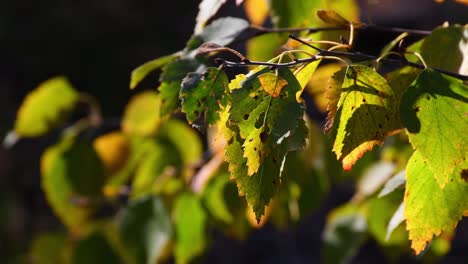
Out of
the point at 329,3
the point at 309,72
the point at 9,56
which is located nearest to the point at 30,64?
the point at 9,56

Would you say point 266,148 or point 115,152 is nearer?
point 266,148

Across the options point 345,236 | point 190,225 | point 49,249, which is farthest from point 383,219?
point 49,249

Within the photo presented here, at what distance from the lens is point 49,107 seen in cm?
130

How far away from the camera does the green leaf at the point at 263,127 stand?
57 cm

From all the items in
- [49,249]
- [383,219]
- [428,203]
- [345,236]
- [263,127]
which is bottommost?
[49,249]

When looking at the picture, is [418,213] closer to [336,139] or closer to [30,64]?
[336,139]

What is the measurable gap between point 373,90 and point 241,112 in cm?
10

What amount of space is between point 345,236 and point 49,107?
51cm

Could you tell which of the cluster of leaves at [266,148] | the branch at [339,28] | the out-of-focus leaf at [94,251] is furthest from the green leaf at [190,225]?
the branch at [339,28]

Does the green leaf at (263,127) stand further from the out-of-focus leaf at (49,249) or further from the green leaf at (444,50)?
the out-of-focus leaf at (49,249)

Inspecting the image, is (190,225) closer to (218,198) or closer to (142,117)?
(218,198)

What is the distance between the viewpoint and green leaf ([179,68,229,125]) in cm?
60

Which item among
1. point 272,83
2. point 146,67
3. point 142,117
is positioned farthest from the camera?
point 142,117

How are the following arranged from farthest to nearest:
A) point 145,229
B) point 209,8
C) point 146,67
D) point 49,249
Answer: point 49,249 < point 145,229 < point 146,67 < point 209,8
